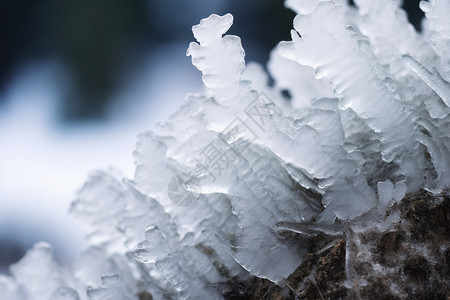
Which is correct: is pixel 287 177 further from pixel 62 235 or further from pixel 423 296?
pixel 62 235

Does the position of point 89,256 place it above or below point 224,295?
above

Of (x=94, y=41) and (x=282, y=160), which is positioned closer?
(x=282, y=160)

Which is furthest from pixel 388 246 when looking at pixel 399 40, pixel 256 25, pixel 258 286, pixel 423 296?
pixel 256 25

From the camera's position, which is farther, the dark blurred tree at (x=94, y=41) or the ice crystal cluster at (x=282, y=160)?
the dark blurred tree at (x=94, y=41)

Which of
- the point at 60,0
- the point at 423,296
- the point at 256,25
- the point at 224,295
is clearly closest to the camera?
the point at 423,296

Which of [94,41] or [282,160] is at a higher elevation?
[94,41]

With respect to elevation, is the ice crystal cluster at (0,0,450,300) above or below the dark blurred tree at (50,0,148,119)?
below

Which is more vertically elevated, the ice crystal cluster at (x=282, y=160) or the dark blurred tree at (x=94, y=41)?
the dark blurred tree at (x=94, y=41)

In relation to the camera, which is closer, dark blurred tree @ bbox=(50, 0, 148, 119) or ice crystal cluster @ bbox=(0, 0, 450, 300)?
ice crystal cluster @ bbox=(0, 0, 450, 300)
